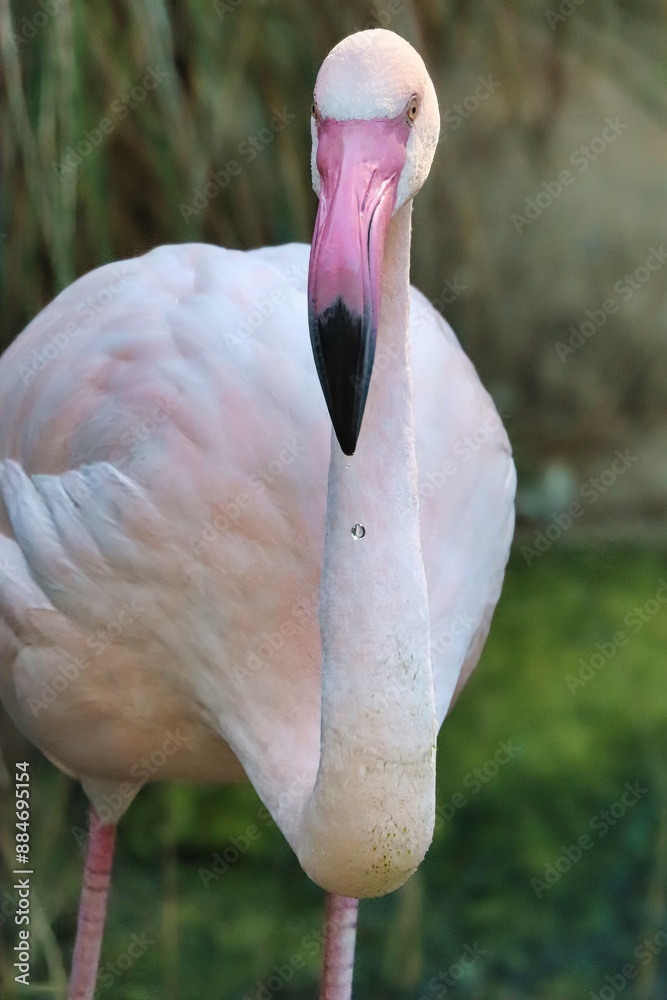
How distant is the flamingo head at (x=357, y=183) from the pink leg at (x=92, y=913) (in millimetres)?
1579

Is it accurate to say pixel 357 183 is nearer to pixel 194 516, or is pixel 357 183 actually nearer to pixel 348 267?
pixel 348 267

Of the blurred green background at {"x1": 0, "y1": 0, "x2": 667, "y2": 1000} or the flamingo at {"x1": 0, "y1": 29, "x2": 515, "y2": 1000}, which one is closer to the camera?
the flamingo at {"x1": 0, "y1": 29, "x2": 515, "y2": 1000}

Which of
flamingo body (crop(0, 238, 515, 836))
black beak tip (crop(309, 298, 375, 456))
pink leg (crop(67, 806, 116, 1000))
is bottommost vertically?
pink leg (crop(67, 806, 116, 1000))

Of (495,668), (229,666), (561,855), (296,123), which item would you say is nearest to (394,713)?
(229,666)

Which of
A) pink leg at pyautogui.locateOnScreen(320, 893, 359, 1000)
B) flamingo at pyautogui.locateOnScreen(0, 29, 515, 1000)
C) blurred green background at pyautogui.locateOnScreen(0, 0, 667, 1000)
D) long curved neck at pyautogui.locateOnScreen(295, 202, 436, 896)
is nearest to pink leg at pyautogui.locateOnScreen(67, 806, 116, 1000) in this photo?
flamingo at pyautogui.locateOnScreen(0, 29, 515, 1000)

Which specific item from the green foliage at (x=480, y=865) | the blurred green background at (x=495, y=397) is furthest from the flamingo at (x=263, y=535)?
the green foliage at (x=480, y=865)

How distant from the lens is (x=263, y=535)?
7.80 ft

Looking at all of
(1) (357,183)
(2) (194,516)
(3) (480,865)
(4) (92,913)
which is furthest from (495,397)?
(1) (357,183)

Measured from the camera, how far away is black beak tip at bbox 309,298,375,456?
159 cm

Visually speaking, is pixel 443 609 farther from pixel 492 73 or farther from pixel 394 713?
pixel 492 73

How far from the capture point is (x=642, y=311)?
541cm

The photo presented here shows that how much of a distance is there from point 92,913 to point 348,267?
5.86ft

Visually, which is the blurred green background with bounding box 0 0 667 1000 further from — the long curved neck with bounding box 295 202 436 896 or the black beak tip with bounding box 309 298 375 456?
the black beak tip with bounding box 309 298 375 456

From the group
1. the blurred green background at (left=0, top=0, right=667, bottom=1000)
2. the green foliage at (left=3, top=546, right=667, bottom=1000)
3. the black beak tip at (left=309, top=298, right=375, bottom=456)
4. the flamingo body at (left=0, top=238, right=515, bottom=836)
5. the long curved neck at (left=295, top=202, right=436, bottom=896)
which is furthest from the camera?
the green foliage at (left=3, top=546, right=667, bottom=1000)
